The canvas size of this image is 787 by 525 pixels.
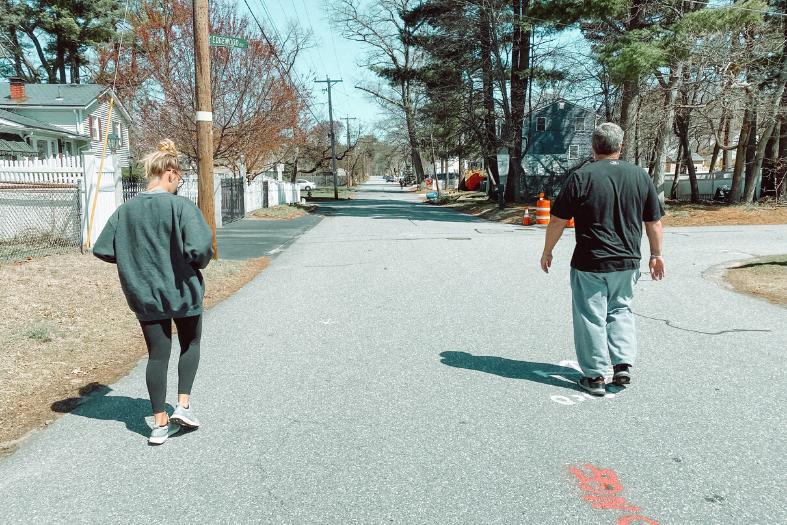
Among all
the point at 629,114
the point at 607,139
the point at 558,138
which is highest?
the point at 558,138

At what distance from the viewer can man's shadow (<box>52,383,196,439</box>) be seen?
4.29 m

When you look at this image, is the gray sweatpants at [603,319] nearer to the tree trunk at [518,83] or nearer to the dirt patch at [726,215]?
the dirt patch at [726,215]

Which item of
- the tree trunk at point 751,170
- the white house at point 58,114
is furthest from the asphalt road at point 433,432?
the white house at point 58,114

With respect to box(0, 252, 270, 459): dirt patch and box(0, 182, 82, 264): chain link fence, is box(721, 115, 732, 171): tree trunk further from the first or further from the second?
box(0, 252, 270, 459): dirt patch

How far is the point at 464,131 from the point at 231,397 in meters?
29.3

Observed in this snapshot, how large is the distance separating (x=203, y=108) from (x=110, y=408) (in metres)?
7.99

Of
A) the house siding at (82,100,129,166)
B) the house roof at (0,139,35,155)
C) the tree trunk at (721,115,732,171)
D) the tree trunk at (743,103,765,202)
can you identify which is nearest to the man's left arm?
the tree trunk at (721,115,732,171)

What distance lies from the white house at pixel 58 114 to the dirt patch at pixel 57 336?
2520 centimetres

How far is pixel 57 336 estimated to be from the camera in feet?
20.5

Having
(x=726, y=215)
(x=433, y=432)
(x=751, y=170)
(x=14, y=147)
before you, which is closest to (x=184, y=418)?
(x=433, y=432)

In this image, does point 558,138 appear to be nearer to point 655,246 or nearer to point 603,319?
point 655,246

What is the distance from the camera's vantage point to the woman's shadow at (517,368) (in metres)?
5.04

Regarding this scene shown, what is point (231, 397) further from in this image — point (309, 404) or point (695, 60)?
point (695, 60)

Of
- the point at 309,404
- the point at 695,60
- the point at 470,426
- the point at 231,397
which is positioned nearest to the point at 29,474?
the point at 231,397
